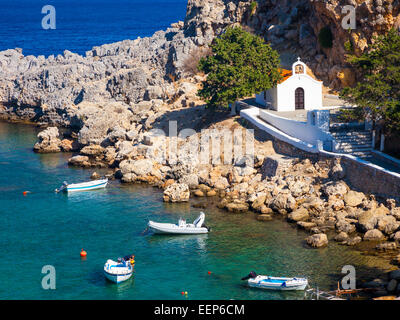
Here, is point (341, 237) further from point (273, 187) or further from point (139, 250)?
point (139, 250)

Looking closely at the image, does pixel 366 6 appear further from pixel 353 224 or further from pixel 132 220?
pixel 132 220

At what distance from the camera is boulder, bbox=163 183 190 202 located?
6112 cm

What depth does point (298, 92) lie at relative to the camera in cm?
7125

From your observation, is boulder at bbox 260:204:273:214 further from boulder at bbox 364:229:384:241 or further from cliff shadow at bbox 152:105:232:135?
cliff shadow at bbox 152:105:232:135

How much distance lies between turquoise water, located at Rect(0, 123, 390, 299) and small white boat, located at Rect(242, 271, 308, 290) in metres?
0.49

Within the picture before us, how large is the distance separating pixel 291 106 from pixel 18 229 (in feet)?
109

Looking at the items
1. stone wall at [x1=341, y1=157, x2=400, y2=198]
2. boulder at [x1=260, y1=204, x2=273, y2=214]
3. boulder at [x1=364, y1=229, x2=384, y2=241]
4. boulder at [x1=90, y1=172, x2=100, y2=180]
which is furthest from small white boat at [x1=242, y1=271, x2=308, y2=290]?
boulder at [x1=90, y1=172, x2=100, y2=180]

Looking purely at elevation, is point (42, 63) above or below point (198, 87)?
above

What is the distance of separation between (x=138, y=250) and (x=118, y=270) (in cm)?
596

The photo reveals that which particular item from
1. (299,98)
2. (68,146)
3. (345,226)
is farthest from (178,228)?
(68,146)

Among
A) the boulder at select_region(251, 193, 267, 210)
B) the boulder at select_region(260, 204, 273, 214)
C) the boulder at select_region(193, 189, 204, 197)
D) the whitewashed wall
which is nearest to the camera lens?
the boulder at select_region(260, 204, 273, 214)

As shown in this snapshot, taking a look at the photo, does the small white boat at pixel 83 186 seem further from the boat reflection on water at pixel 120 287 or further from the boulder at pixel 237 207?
the boat reflection on water at pixel 120 287

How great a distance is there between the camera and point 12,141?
293ft

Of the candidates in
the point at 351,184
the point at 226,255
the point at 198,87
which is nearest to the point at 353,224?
the point at 351,184
